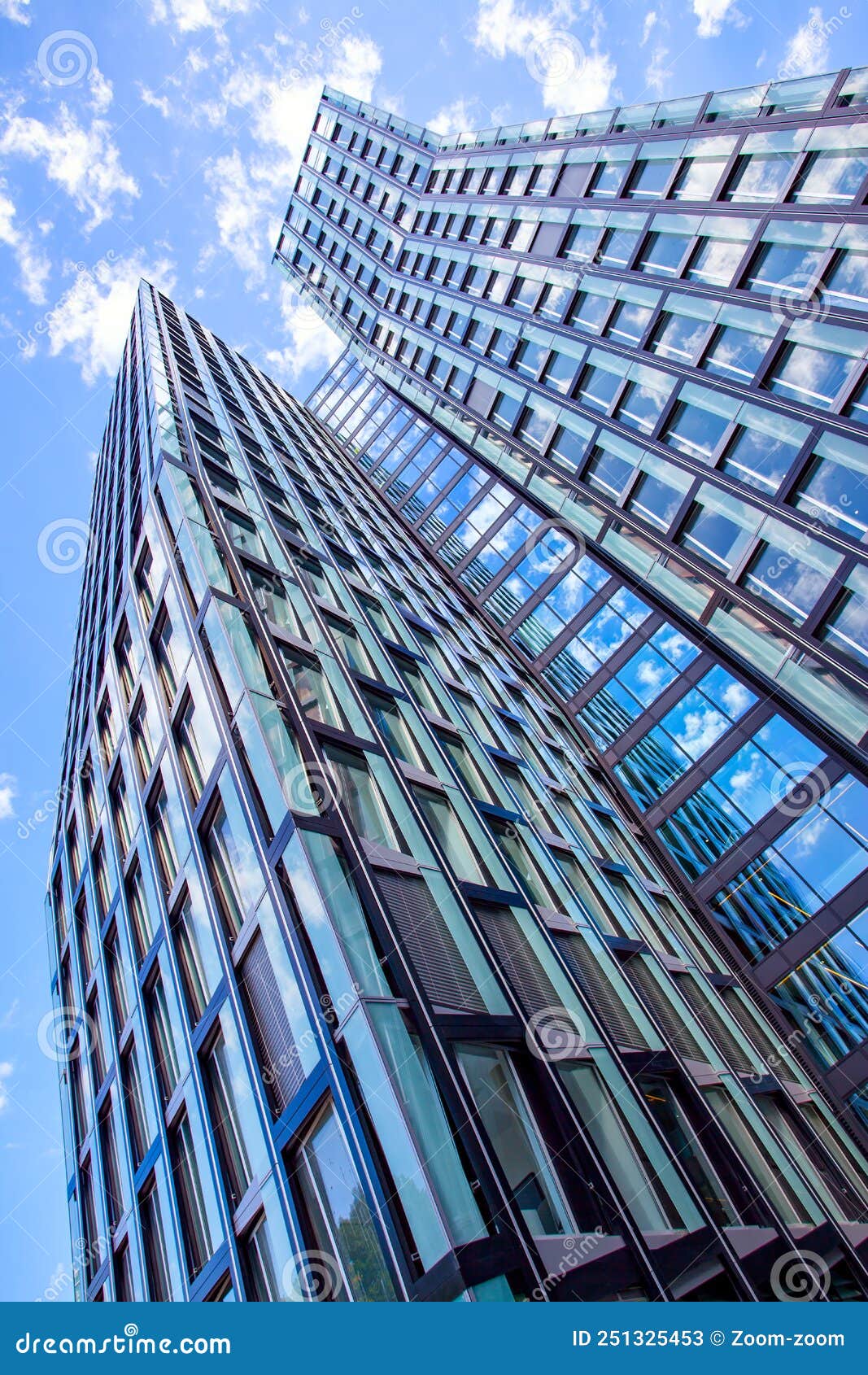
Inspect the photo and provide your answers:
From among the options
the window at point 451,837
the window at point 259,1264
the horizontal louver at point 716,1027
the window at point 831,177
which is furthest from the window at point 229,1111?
the window at point 831,177

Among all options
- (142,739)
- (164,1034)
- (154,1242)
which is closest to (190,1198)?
(154,1242)

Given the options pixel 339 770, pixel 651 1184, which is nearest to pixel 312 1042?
pixel 339 770

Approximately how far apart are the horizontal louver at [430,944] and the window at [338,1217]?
2.15m

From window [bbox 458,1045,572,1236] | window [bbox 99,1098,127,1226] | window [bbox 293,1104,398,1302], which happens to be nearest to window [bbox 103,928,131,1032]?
window [bbox 99,1098,127,1226]

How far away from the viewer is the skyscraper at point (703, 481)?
20156 millimetres

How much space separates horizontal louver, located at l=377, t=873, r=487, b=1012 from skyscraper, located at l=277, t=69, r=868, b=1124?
12.0 meters

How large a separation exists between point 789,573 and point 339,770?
13719mm

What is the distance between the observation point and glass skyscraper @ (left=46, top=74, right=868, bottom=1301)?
1079cm

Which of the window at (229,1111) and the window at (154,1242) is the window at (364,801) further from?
the window at (154,1242)

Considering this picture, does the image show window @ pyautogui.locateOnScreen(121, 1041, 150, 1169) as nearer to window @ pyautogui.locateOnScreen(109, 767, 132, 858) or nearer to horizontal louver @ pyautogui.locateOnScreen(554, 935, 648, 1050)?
window @ pyautogui.locateOnScreen(109, 767, 132, 858)

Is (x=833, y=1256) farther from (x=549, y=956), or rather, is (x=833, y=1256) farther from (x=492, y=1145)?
(x=492, y=1145)

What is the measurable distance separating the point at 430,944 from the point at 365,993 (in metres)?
2.04

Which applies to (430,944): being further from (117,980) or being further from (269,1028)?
(117,980)

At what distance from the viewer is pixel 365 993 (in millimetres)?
10336
